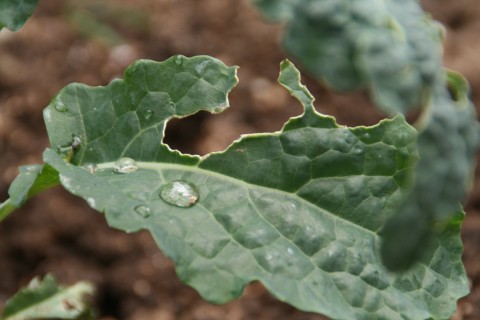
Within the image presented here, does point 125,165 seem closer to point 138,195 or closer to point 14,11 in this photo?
point 138,195

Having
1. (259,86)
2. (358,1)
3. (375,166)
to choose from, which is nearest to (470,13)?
(259,86)

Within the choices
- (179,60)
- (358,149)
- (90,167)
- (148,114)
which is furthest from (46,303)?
(358,149)

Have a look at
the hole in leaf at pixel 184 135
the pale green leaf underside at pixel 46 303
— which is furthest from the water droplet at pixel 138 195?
the hole in leaf at pixel 184 135

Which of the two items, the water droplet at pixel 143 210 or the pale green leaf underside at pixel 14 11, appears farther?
the pale green leaf underside at pixel 14 11

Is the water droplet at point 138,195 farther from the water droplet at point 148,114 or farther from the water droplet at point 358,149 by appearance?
the water droplet at point 358,149

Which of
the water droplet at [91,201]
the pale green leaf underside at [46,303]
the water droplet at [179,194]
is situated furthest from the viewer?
the pale green leaf underside at [46,303]

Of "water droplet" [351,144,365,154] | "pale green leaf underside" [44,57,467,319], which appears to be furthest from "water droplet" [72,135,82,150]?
"water droplet" [351,144,365,154]

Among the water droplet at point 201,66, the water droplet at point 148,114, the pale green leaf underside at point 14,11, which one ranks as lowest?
the water droplet at point 148,114
